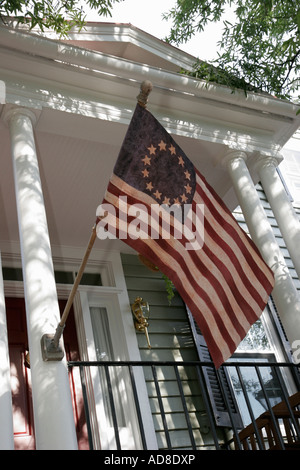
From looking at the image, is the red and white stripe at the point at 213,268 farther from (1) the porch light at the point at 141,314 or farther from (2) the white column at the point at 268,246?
(1) the porch light at the point at 141,314

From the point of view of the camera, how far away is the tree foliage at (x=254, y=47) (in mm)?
5578

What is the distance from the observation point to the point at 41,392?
323 centimetres

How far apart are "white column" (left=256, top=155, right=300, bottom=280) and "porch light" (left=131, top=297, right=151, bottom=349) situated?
2071 millimetres

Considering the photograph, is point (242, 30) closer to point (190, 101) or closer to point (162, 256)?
point (190, 101)

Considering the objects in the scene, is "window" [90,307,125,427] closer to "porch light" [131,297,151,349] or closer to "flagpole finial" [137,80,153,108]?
"porch light" [131,297,151,349]

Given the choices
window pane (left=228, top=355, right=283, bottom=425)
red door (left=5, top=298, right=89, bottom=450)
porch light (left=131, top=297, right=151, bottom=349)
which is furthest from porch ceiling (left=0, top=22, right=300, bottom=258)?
window pane (left=228, top=355, right=283, bottom=425)

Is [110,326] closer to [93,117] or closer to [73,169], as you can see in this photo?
[73,169]

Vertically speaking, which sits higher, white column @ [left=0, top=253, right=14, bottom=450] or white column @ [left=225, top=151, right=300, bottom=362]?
white column @ [left=225, top=151, right=300, bottom=362]

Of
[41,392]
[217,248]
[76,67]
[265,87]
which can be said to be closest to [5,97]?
[76,67]

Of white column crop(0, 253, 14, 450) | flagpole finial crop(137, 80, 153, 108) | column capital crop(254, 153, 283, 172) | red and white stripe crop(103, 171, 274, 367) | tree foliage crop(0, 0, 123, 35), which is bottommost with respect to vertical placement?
white column crop(0, 253, 14, 450)

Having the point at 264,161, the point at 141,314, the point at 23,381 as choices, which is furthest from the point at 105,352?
the point at 264,161

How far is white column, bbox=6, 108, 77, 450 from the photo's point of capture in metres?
3.12

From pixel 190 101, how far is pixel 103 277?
8.62 ft

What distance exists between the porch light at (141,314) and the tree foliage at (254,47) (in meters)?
2.86
